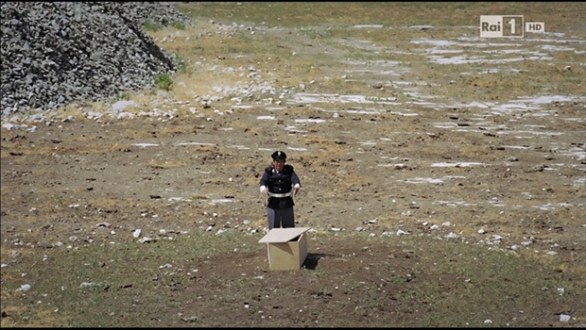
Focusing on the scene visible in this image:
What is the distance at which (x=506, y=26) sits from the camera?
40.3 meters

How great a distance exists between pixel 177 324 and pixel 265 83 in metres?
17.4

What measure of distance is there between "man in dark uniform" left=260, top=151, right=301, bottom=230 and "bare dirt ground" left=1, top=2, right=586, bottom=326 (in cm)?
78

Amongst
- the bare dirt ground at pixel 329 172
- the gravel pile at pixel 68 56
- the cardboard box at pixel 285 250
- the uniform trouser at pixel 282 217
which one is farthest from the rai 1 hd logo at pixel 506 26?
the cardboard box at pixel 285 250

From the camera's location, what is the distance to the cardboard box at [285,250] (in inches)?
545

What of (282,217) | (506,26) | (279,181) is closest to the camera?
(279,181)

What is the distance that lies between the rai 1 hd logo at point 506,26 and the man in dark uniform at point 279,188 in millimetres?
24455

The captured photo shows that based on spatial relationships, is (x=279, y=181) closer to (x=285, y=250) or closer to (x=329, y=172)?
(x=285, y=250)

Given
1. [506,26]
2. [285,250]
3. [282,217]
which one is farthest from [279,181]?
[506,26]

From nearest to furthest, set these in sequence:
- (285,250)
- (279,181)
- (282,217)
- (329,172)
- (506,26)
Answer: (285,250)
(279,181)
(282,217)
(329,172)
(506,26)

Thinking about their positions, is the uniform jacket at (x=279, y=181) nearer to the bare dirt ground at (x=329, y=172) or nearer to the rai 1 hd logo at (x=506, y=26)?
the bare dirt ground at (x=329, y=172)

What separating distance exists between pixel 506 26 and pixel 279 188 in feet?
90.3

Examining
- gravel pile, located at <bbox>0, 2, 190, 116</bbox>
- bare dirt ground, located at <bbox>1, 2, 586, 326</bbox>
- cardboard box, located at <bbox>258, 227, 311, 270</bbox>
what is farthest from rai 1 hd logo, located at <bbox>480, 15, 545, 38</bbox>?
cardboard box, located at <bbox>258, 227, 311, 270</bbox>

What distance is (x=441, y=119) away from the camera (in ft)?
84.5

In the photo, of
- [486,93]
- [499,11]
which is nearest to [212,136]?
[486,93]
